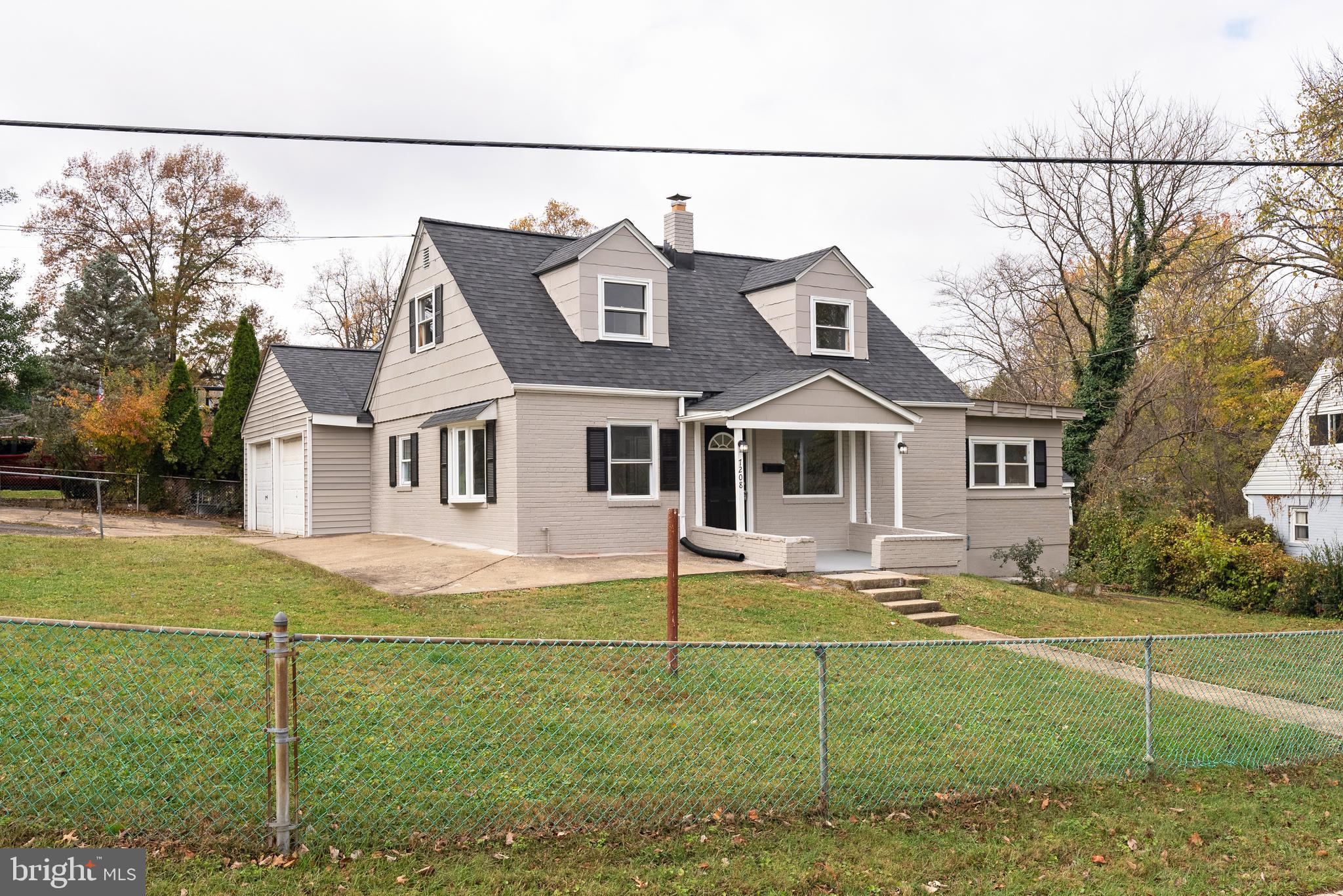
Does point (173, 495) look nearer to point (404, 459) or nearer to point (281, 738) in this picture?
point (404, 459)

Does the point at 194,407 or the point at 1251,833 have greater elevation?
the point at 194,407

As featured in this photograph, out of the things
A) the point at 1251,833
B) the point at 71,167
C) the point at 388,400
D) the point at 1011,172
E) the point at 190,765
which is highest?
the point at 71,167

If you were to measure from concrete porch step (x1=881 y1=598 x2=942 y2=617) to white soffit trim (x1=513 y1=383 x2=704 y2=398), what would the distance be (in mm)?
5448

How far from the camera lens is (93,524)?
2169 centimetres

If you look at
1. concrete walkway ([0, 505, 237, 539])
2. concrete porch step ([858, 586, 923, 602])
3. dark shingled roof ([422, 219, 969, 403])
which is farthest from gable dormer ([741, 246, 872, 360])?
concrete walkway ([0, 505, 237, 539])

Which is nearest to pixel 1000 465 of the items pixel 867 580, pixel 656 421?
pixel 867 580

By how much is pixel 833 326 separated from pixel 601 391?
6238mm

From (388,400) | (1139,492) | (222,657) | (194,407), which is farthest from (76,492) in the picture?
(1139,492)

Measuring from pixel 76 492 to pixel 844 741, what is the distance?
1210 inches

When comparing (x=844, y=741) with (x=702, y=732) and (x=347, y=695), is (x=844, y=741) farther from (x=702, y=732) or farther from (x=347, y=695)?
(x=347, y=695)

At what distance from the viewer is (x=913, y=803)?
607 centimetres

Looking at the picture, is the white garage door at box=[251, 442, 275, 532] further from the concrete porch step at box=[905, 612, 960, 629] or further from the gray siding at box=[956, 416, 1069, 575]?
the concrete porch step at box=[905, 612, 960, 629]

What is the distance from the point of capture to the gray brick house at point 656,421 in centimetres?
1691

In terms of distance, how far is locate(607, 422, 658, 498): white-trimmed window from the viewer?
17391mm
